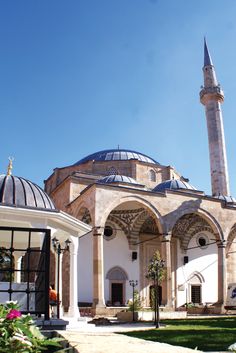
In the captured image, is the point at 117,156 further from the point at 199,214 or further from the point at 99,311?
the point at 99,311

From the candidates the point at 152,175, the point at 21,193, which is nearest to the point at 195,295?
the point at 152,175

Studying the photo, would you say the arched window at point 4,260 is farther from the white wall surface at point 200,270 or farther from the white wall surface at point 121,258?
the white wall surface at point 200,270

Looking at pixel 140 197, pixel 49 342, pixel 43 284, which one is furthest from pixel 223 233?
pixel 49 342

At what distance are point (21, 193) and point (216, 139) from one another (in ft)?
51.0

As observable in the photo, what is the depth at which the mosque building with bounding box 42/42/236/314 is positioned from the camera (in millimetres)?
A: 16531

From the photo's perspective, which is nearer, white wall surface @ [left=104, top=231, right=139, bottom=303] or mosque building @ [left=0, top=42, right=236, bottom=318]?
mosque building @ [left=0, top=42, right=236, bottom=318]

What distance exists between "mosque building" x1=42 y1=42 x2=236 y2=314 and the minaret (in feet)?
0.18

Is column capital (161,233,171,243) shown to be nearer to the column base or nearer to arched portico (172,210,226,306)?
arched portico (172,210,226,306)

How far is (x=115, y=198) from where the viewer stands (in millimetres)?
16344

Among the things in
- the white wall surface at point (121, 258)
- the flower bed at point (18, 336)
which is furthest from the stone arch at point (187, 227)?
the flower bed at point (18, 336)

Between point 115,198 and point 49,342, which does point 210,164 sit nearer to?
point 115,198

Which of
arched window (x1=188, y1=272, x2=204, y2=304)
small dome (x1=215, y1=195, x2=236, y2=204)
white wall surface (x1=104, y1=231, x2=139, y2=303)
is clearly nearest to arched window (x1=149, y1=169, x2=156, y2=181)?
small dome (x1=215, y1=195, x2=236, y2=204)

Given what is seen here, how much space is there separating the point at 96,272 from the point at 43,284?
10988mm

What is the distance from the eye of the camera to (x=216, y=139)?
2234cm
